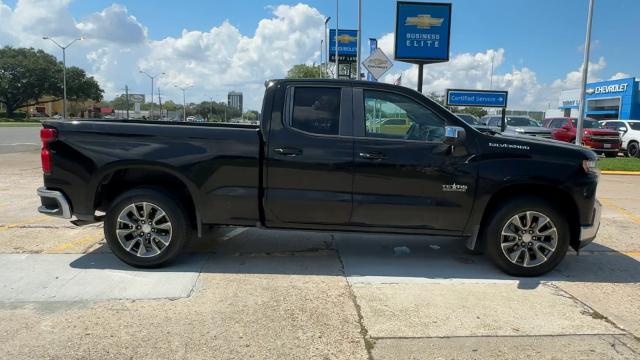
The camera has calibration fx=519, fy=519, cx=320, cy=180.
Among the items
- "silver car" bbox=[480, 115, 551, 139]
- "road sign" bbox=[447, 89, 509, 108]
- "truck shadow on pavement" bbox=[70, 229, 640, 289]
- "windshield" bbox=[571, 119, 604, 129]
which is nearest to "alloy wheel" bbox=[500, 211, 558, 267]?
"truck shadow on pavement" bbox=[70, 229, 640, 289]

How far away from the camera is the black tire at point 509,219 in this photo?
525 cm

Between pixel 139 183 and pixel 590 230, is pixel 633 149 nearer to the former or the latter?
pixel 590 230

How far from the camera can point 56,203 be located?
5379 mm

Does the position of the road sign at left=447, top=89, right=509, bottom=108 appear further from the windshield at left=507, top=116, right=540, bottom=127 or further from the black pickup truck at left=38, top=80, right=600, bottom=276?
the black pickup truck at left=38, top=80, right=600, bottom=276

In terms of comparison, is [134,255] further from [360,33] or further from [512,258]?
[360,33]

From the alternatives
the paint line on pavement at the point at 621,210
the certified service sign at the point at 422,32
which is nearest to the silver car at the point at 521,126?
the certified service sign at the point at 422,32

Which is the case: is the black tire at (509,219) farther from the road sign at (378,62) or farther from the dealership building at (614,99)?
the dealership building at (614,99)

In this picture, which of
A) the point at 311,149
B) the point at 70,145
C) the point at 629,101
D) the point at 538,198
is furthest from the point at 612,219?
the point at 629,101

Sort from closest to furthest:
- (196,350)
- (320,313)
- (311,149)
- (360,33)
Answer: (196,350)
(320,313)
(311,149)
(360,33)

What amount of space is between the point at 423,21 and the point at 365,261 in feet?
40.6

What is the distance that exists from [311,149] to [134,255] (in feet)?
7.01

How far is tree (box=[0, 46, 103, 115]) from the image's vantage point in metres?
87.9

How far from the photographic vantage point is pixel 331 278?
→ 526 centimetres

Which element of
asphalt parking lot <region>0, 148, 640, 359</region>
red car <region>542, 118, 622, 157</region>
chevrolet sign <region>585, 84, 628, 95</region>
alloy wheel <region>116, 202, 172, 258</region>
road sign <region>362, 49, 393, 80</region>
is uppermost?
chevrolet sign <region>585, 84, 628, 95</region>
